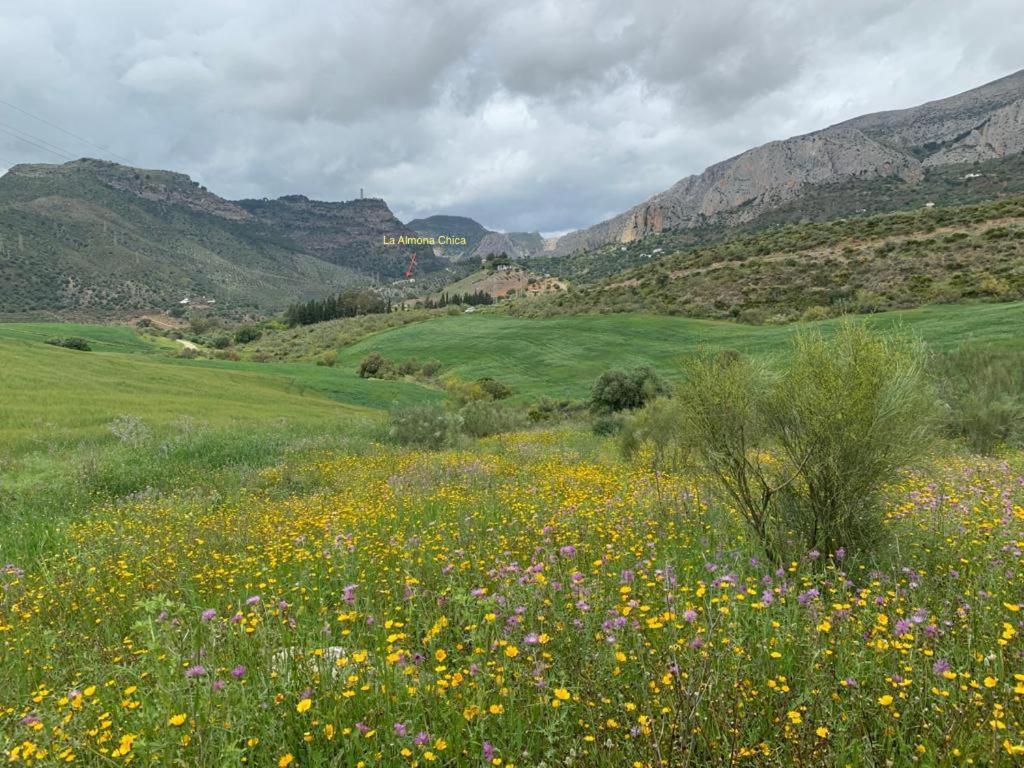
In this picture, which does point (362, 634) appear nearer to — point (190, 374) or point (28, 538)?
point (28, 538)

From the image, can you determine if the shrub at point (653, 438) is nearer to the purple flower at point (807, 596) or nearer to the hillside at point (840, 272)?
the purple flower at point (807, 596)

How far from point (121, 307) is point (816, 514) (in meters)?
154

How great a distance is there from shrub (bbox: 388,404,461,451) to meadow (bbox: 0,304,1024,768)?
27.6 feet

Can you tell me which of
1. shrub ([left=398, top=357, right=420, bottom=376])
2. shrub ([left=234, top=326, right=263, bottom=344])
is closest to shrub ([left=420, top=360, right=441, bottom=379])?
shrub ([left=398, top=357, right=420, bottom=376])

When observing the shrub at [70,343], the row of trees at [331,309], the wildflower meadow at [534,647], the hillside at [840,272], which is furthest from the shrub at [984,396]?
the row of trees at [331,309]

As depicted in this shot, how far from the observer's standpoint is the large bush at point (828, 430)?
5234 mm

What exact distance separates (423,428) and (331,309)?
351 ft

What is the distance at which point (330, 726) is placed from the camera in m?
2.64

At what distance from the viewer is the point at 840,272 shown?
5588 cm

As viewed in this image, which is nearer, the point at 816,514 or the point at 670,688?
the point at 670,688

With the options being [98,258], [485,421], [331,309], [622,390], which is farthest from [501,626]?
[98,258]

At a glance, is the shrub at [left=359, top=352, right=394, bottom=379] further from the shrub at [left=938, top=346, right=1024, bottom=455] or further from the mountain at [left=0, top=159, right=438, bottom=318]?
the mountain at [left=0, top=159, right=438, bottom=318]

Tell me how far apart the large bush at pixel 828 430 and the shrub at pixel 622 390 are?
22.9m

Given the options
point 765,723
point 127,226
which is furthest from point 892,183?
point 127,226
